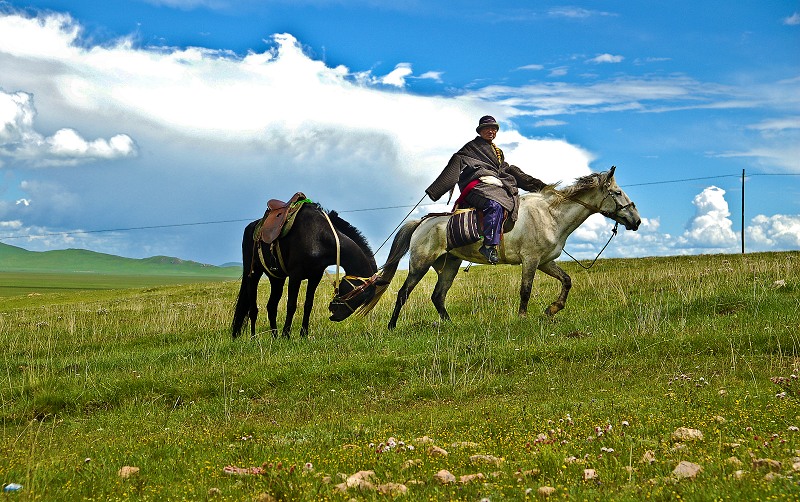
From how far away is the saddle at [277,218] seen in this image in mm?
14039

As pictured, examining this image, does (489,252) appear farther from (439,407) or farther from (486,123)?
(439,407)

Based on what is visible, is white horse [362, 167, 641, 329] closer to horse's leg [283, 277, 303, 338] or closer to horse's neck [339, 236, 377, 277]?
horse's neck [339, 236, 377, 277]

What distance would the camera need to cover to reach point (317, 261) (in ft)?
45.9

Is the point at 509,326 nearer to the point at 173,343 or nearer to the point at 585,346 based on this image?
the point at 585,346

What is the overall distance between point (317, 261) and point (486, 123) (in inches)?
185

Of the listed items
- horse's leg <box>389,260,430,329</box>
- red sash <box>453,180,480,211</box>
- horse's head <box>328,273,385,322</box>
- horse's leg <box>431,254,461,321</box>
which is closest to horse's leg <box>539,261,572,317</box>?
horse's leg <box>431,254,461,321</box>

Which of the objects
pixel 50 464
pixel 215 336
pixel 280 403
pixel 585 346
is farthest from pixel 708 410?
pixel 215 336

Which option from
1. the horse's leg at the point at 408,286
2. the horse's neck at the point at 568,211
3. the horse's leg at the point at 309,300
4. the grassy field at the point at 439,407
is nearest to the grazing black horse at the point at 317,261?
the horse's leg at the point at 309,300

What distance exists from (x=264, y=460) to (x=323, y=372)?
4.39 metres

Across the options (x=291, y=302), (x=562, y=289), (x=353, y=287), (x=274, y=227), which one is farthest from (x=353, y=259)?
(x=562, y=289)

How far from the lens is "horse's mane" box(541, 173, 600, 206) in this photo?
14.5 m

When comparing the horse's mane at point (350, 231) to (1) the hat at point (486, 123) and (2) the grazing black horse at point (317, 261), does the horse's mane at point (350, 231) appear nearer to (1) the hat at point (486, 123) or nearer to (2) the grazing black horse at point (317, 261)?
(2) the grazing black horse at point (317, 261)

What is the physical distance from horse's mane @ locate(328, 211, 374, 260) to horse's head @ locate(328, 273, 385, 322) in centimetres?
83

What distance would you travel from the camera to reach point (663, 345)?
11.0 meters
